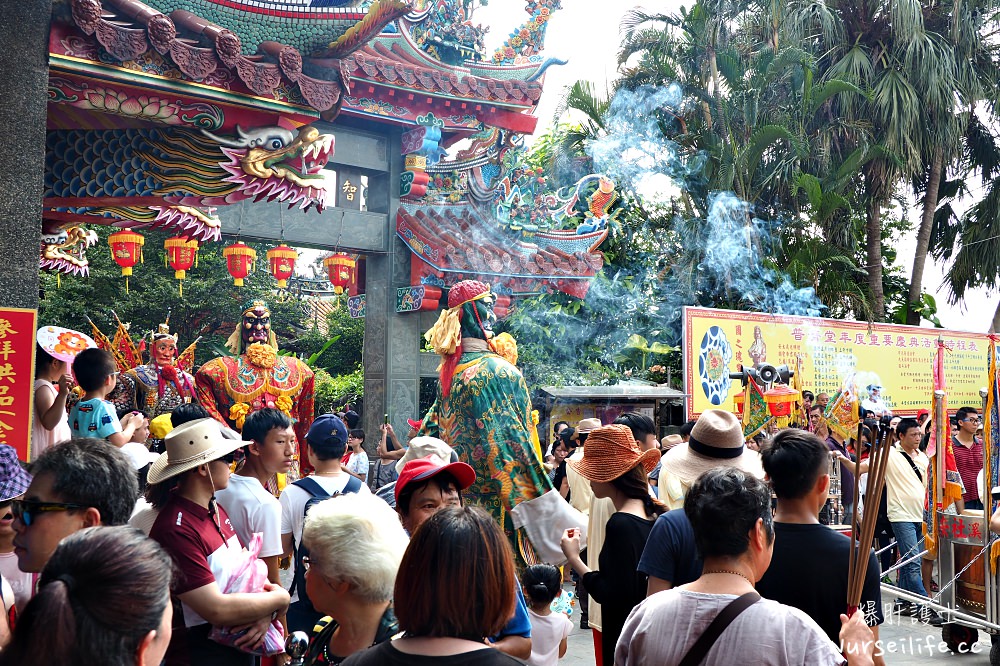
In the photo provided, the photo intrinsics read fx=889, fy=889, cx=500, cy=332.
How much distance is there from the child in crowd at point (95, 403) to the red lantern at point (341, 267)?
6891 millimetres

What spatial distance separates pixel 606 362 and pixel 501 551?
576 inches

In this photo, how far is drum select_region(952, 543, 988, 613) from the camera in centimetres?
563

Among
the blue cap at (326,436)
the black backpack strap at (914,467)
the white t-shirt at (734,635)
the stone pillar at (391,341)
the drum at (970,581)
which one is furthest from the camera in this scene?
the stone pillar at (391,341)

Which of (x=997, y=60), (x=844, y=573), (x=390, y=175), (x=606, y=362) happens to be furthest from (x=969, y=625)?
(x=997, y=60)

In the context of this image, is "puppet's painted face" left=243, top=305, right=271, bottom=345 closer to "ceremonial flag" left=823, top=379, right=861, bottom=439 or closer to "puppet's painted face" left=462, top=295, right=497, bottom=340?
"puppet's painted face" left=462, top=295, right=497, bottom=340

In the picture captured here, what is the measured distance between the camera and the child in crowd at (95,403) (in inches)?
184

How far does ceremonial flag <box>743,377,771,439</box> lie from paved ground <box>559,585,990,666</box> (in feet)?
8.53

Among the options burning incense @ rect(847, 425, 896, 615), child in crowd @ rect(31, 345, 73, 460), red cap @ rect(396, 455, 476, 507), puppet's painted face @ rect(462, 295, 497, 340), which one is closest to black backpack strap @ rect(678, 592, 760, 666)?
burning incense @ rect(847, 425, 896, 615)

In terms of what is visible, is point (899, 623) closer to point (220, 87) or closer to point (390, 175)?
point (220, 87)

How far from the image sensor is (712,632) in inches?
77.4

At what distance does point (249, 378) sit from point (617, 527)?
5.33 meters

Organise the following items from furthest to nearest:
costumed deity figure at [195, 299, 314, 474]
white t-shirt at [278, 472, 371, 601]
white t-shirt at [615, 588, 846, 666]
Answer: costumed deity figure at [195, 299, 314, 474]
white t-shirt at [278, 472, 371, 601]
white t-shirt at [615, 588, 846, 666]

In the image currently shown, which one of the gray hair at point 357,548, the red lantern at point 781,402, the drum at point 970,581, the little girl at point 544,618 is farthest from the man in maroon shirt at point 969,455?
Result: the gray hair at point 357,548

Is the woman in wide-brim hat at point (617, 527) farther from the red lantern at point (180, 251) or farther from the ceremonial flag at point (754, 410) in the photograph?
the red lantern at point (180, 251)
